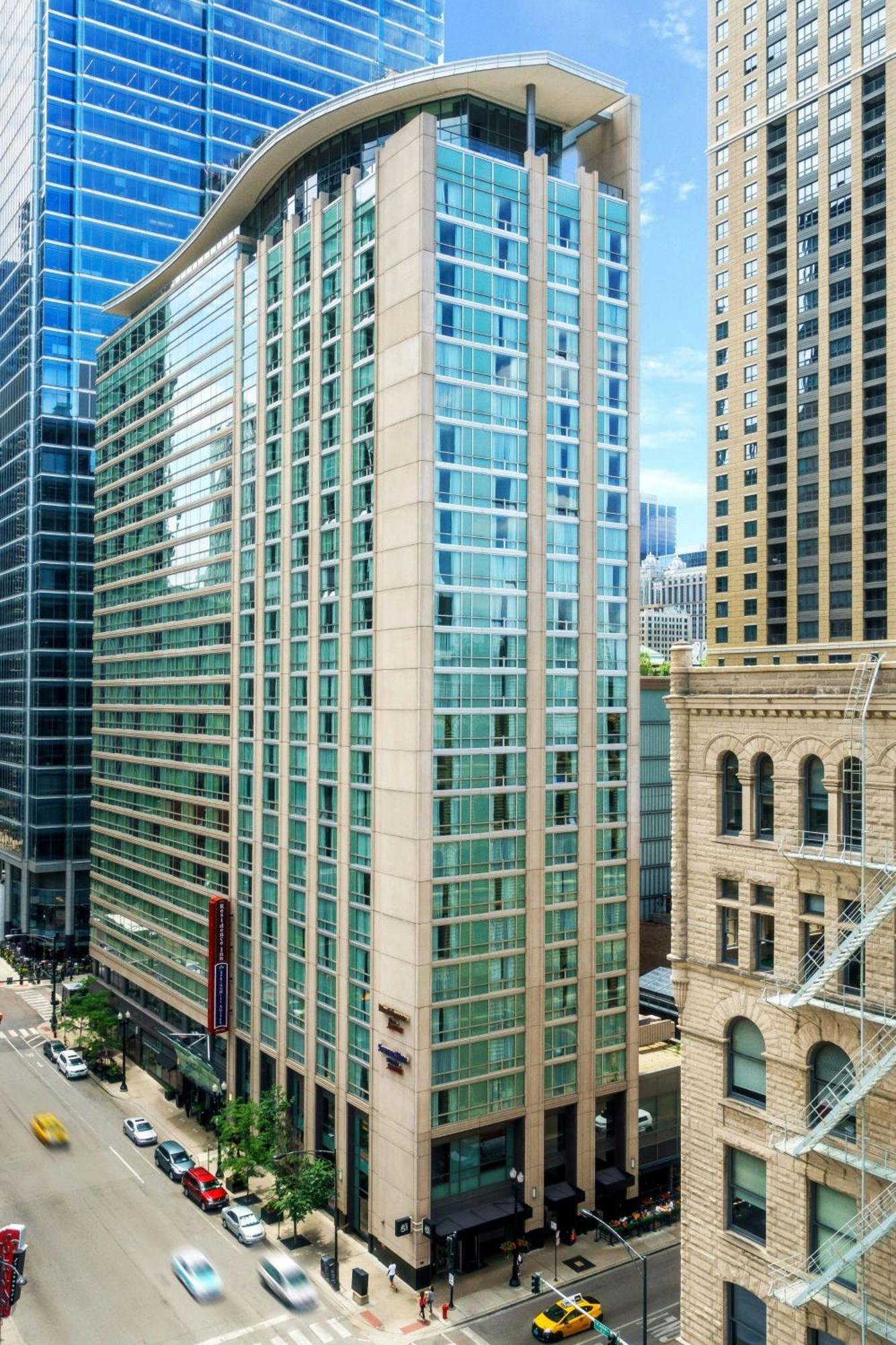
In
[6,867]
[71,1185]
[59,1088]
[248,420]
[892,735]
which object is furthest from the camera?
[6,867]

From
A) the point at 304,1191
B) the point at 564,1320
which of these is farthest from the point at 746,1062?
the point at 304,1191

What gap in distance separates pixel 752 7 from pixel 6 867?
378 ft

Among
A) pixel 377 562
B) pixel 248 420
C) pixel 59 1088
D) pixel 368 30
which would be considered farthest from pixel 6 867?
pixel 368 30

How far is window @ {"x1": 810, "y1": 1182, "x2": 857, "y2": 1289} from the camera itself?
88.1 ft

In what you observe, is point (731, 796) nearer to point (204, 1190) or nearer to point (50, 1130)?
point (204, 1190)

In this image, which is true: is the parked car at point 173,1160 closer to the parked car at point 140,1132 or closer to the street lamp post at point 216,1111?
the street lamp post at point 216,1111

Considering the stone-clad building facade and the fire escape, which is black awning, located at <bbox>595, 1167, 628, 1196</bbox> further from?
the fire escape

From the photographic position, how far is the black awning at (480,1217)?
162 feet

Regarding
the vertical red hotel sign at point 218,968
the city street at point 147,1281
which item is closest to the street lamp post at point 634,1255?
the city street at point 147,1281

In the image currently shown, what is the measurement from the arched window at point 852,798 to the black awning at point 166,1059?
59.3 meters

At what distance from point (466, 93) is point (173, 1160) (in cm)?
6193

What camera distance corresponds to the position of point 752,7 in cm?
9381

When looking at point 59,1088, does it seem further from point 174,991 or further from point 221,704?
point 221,704

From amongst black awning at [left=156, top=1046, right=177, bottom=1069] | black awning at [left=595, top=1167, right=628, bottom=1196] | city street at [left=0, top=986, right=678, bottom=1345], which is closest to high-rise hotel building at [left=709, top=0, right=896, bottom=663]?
black awning at [left=595, top=1167, right=628, bottom=1196]
